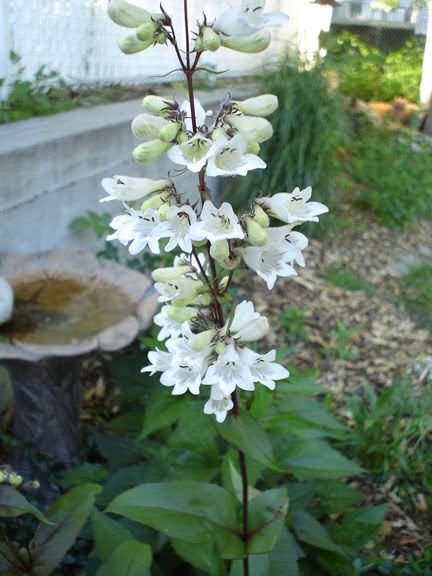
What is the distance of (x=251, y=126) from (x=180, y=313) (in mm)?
436

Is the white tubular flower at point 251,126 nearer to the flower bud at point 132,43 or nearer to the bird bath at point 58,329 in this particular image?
the flower bud at point 132,43

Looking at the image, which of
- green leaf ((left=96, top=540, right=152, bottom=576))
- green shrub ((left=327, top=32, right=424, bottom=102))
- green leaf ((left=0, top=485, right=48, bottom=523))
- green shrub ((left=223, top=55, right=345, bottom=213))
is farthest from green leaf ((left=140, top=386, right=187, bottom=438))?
green shrub ((left=327, top=32, right=424, bottom=102))

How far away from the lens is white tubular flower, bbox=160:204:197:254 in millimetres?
1312

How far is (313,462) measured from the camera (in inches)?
85.6

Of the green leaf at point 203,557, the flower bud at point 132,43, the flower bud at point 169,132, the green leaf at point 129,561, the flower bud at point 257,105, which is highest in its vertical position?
the flower bud at point 132,43

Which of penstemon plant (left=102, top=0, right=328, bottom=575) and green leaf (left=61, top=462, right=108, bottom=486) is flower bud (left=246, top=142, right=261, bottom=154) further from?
green leaf (left=61, top=462, right=108, bottom=486)

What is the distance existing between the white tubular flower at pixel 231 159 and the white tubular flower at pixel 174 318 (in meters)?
0.33

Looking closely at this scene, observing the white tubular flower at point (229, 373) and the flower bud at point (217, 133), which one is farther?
the white tubular flower at point (229, 373)

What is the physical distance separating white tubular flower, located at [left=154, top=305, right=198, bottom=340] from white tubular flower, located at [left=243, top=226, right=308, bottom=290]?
0.60ft

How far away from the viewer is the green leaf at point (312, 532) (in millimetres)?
2062

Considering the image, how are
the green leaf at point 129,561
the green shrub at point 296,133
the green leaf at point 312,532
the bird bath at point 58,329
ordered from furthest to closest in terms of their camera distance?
the green shrub at point 296,133 → the bird bath at point 58,329 → the green leaf at point 312,532 → the green leaf at point 129,561

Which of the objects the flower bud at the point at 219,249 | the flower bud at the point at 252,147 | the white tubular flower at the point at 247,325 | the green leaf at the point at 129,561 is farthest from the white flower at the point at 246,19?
the green leaf at the point at 129,561

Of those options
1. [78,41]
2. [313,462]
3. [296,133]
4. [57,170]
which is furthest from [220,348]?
[296,133]

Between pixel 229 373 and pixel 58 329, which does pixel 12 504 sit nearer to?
pixel 229 373
